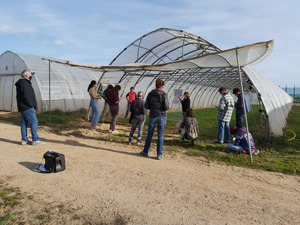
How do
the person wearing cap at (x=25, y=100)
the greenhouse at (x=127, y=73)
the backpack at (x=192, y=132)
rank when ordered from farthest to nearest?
the greenhouse at (x=127, y=73), the backpack at (x=192, y=132), the person wearing cap at (x=25, y=100)

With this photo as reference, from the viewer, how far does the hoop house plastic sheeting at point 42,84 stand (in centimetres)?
1444

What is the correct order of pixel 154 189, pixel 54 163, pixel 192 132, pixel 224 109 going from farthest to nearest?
pixel 224 109 → pixel 192 132 → pixel 54 163 → pixel 154 189

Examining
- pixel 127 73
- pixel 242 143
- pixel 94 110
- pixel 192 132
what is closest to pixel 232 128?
pixel 242 143

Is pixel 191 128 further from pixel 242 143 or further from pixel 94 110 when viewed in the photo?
pixel 94 110

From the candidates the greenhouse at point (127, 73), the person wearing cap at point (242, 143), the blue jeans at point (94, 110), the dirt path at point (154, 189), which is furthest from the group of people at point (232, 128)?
the blue jeans at point (94, 110)

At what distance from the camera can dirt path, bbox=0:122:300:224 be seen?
10.7 ft

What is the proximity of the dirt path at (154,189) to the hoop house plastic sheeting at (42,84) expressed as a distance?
9.01 m

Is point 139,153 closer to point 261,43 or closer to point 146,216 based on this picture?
point 146,216

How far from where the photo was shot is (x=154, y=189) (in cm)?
409

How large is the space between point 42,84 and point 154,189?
12.7 metres

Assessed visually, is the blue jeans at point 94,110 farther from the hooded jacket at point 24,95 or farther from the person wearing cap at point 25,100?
the hooded jacket at point 24,95

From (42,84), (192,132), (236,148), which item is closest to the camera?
(236,148)

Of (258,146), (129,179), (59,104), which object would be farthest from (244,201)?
(59,104)

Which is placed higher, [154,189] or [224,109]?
[224,109]
